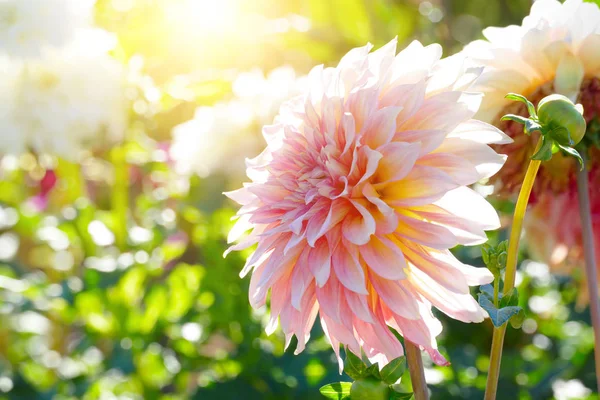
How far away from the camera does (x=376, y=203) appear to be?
39 centimetres

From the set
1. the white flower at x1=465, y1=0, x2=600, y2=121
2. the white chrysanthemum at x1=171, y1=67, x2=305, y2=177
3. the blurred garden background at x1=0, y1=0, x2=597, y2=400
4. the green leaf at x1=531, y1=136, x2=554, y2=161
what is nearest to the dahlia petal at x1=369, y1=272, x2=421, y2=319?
the green leaf at x1=531, y1=136, x2=554, y2=161

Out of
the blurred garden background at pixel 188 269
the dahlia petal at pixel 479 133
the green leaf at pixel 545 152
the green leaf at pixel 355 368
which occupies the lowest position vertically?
the blurred garden background at pixel 188 269

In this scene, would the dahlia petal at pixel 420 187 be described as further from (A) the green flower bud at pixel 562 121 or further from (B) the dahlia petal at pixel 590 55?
(B) the dahlia petal at pixel 590 55

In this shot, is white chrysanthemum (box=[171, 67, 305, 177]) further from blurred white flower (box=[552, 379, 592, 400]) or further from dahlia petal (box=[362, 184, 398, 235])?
dahlia petal (box=[362, 184, 398, 235])

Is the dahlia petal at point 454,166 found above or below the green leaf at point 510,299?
above

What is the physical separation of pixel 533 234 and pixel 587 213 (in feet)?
1.11

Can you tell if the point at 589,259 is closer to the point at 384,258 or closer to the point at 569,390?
the point at 384,258

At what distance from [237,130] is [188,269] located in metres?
0.26

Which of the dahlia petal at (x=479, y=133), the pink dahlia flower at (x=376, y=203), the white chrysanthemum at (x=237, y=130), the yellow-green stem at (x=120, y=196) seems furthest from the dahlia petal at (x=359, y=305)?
the yellow-green stem at (x=120, y=196)

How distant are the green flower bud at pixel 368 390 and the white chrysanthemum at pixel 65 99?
0.86m

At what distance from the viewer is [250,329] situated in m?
1.06

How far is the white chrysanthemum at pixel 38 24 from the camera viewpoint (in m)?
1.05

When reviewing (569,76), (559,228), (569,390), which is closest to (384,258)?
(569,76)

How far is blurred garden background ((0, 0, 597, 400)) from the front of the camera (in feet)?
3.35
